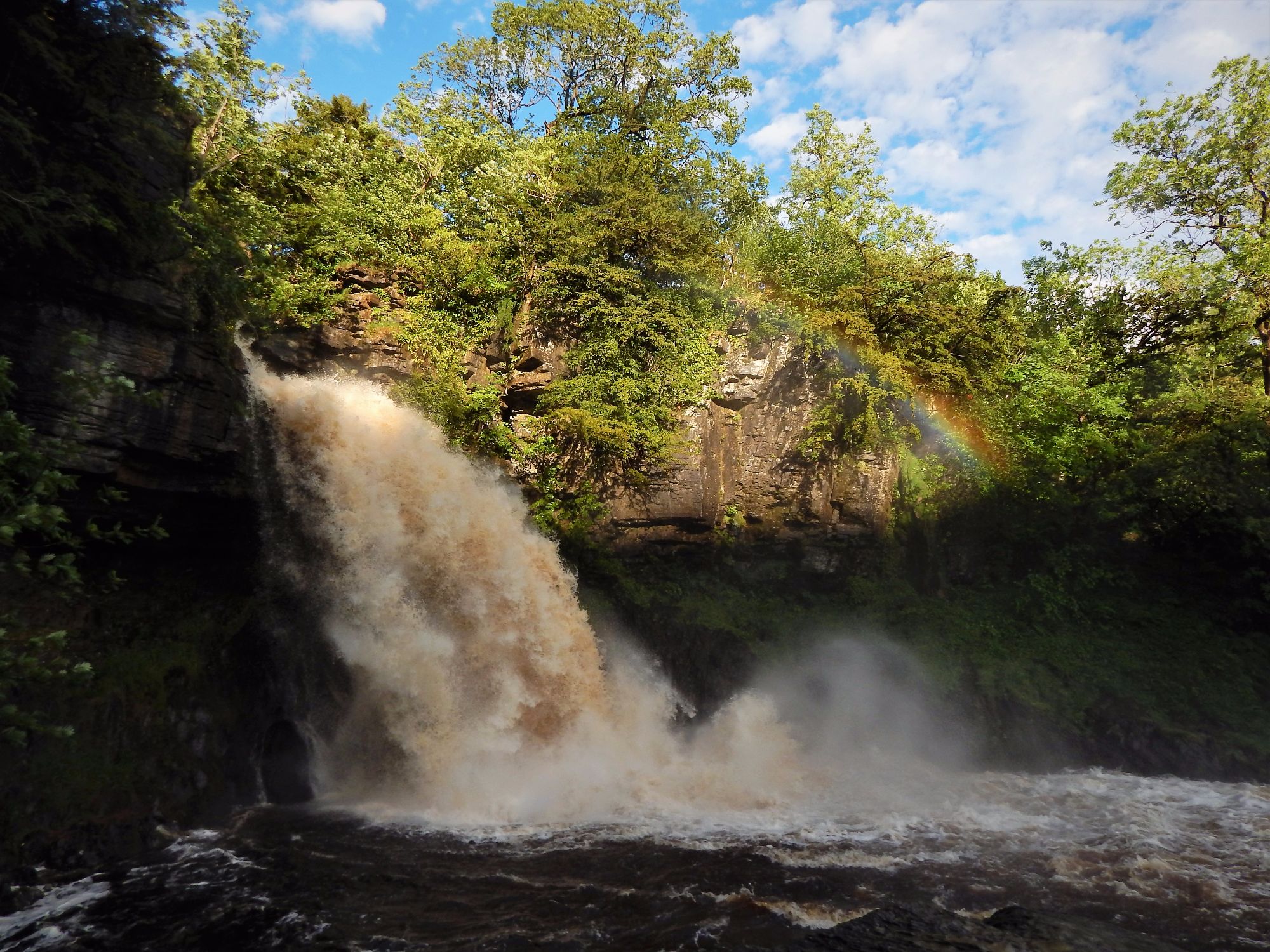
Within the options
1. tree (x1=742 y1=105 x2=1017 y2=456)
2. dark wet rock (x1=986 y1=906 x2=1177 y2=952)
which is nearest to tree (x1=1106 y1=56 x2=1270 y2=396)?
tree (x1=742 y1=105 x2=1017 y2=456)

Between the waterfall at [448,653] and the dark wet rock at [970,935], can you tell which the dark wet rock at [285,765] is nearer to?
the waterfall at [448,653]

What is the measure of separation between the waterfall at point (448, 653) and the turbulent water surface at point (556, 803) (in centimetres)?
5

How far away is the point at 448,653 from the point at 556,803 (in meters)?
3.22

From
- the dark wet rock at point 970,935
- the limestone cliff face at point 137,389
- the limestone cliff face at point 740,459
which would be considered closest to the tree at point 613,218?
the limestone cliff face at point 740,459

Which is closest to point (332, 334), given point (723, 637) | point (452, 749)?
point (452, 749)

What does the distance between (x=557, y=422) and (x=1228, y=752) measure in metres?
15.1

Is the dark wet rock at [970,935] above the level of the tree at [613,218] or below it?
below

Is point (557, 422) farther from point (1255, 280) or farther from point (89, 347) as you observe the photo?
point (1255, 280)

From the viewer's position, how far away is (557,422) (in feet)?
50.2

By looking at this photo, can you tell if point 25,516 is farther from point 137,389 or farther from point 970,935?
point 970,935

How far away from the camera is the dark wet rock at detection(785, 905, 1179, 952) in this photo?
5.61 m

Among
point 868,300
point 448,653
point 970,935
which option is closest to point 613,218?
point 868,300

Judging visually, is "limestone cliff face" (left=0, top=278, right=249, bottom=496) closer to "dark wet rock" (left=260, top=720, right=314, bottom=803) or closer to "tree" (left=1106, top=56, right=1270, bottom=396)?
"dark wet rock" (left=260, top=720, right=314, bottom=803)

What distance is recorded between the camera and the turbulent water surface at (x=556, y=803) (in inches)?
290
